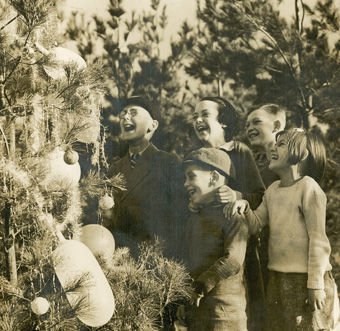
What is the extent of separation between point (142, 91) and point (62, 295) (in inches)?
40.3

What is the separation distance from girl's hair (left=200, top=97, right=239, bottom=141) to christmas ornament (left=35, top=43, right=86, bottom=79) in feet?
2.13

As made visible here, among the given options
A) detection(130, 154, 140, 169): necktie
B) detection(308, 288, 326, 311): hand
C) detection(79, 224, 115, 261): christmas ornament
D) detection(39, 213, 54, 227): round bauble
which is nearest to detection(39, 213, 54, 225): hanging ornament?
detection(39, 213, 54, 227): round bauble

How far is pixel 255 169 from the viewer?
362 cm

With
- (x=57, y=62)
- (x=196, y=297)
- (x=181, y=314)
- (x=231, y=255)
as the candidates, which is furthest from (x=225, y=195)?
(x=57, y=62)

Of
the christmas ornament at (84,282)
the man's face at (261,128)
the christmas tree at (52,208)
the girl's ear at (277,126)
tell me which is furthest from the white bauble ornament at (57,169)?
the girl's ear at (277,126)

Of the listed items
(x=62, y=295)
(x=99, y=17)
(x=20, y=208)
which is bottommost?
(x=62, y=295)

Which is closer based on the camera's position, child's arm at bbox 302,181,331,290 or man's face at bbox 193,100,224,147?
child's arm at bbox 302,181,331,290

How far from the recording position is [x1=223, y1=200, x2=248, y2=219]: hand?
3.62m

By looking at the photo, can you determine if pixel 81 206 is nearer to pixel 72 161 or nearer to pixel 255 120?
pixel 72 161

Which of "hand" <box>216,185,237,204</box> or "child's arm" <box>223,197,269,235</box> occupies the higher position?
"hand" <box>216,185,237,204</box>

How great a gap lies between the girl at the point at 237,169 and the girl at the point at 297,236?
0.17 ft

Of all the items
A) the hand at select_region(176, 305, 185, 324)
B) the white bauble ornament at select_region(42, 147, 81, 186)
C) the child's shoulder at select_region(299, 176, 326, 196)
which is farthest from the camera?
the hand at select_region(176, 305, 185, 324)

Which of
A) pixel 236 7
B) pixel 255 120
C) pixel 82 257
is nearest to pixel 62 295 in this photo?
pixel 82 257

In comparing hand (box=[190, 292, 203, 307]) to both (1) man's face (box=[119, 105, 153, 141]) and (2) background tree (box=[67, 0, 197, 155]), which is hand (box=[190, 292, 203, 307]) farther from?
(1) man's face (box=[119, 105, 153, 141])
